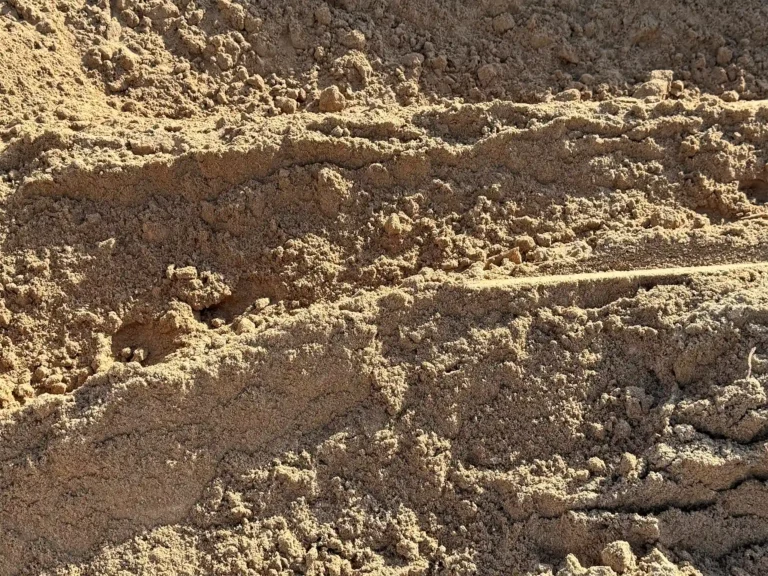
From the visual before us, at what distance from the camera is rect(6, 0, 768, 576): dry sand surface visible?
306 centimetres

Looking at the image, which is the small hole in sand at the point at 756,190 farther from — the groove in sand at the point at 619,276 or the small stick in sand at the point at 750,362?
the small stick in sand at the point at 750,362

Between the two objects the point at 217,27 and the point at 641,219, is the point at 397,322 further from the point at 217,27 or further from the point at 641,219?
the point at 217,27

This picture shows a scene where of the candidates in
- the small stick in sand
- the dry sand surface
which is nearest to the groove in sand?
the dry sand surface

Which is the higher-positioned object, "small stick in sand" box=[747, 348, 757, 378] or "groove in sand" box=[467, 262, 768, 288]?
"groove in sand" box=[467, 262, 768, 288]

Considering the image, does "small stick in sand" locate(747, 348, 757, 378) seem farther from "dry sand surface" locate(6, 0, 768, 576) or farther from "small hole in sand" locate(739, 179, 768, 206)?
"small hole in sand" locate(739, 179, 768, 206)

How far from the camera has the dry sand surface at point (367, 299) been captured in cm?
306

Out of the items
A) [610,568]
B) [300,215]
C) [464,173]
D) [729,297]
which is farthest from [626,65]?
[610,568]

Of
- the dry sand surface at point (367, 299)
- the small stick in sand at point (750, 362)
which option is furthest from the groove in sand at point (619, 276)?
the small stick in sand at point (750, 362)

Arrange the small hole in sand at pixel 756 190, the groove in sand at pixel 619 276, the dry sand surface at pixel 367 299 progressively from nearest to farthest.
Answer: the dry sand surface at pixel 367 299 → the groove in sand at pixel 619 276 → the small hole in sand at pixel 756 190

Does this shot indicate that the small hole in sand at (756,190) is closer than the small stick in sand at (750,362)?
No

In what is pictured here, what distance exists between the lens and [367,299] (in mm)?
3314

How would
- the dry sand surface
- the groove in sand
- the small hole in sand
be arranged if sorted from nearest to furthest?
the dry sand surface, the groove in sand, the small hole in sand

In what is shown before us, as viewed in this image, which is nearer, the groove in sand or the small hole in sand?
the groove in sand

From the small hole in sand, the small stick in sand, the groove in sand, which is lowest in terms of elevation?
the small stick in sand
